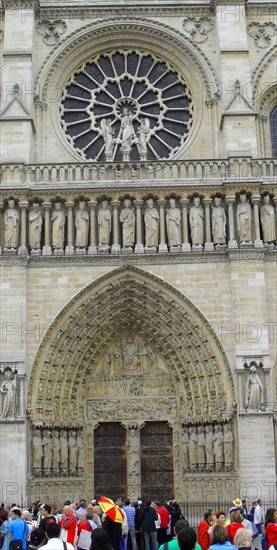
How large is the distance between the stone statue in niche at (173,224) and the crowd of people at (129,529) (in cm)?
595

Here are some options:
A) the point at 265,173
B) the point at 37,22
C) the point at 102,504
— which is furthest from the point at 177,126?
the point at 102,504

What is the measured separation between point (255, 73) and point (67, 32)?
4.77 meters

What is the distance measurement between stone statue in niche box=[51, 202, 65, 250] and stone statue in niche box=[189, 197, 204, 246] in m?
2.86

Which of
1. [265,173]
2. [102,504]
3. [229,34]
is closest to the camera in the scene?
[102,504]

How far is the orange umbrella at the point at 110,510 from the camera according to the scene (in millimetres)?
10055

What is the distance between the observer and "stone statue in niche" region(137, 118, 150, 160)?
62.2 ft

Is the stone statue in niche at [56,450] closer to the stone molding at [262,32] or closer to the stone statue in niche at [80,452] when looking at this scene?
the stone statue in niche at [80,452]

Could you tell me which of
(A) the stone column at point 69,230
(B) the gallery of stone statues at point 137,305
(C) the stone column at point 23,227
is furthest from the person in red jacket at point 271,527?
(C) the stone column at point 23,227

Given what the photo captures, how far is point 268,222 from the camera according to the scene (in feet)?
59.1

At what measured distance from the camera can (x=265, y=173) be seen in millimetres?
18438

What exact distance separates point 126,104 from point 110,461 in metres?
8.78

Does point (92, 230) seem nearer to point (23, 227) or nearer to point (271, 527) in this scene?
point (23, 227)

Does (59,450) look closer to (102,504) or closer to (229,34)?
(102,504)

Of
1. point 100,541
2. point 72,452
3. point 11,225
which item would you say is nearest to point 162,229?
point 11,225
